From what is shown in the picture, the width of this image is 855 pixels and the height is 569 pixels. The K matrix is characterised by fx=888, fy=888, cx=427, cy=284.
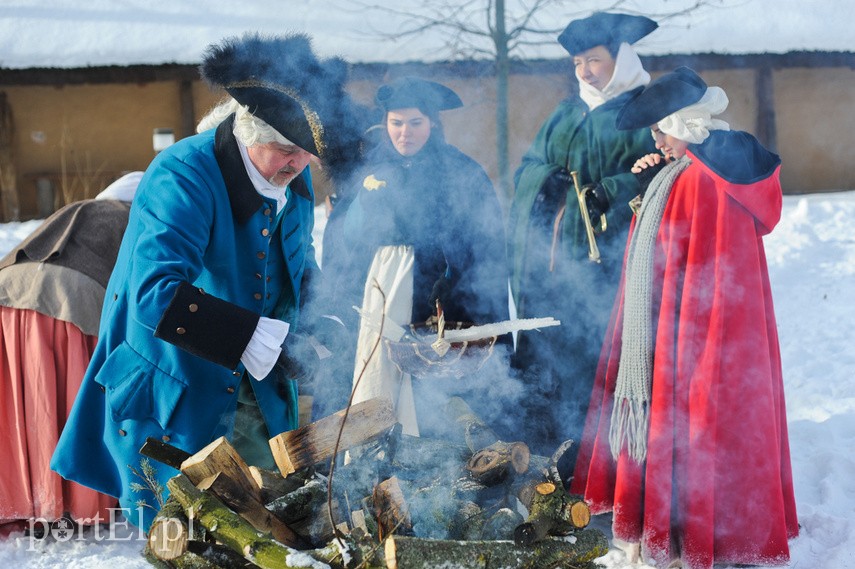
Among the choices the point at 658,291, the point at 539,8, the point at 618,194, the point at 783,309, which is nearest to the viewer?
the point at 658,291

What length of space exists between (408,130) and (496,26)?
5203 millimetres

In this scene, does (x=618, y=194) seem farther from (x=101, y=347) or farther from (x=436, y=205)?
(x=101, y=347)

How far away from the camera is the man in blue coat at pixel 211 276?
264 cm

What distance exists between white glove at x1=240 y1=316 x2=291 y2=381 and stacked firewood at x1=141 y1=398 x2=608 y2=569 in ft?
0.75

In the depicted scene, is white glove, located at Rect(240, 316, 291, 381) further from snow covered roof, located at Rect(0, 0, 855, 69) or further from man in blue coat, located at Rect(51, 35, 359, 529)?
snow covered roof, located at Rect(0, 0, 855, 69)

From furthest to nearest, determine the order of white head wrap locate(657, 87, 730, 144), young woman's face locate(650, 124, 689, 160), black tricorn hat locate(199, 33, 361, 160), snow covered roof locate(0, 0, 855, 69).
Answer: snow covered roof locate(0, 0, 855, 69) < young woman's face locate(650, 124, 689, 160) < white head wrap locate(657, 87, 730, 144) < black tricorn hat locate(199, 33, 361, 160)

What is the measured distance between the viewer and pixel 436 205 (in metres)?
4.66

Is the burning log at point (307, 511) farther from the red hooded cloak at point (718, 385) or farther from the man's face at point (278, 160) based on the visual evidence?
the red hooded cloak at point (718, 385)

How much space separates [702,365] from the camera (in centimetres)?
364

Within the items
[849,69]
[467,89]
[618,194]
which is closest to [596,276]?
[618,194]

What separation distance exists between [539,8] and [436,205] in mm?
5630

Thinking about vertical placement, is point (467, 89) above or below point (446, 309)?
above

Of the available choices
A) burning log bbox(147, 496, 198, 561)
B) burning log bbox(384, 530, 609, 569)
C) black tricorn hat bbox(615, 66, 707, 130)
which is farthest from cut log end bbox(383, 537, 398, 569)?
black tricorn hat bbox(615, 66, 707, 130)

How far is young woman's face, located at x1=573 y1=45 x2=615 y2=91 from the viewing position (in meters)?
4.61
